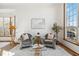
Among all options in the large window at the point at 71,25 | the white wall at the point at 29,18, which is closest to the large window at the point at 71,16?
the large window at the point at 71,25

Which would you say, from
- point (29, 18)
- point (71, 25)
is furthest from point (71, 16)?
point (29, 18)

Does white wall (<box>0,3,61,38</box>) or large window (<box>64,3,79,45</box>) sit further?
large window (<box>64,3,79,45</box>)

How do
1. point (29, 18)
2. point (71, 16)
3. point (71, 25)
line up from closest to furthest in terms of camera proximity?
point (29, 18)
point (71, 16)
point (71, 25)

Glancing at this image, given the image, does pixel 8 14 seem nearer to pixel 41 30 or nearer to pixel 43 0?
pixel 41 30

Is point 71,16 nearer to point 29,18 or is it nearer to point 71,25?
point 71,25

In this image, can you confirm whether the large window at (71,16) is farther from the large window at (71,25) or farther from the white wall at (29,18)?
the white wall at (29,18)

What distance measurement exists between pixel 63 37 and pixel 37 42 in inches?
24.1

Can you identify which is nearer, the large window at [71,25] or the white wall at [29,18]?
the white wall at [29,18]

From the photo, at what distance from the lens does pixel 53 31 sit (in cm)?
242

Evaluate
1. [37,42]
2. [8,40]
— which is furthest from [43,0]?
[37,42]

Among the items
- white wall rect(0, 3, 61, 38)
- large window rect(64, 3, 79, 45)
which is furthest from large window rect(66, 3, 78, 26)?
white wall rect(0, 3, 61, 38)

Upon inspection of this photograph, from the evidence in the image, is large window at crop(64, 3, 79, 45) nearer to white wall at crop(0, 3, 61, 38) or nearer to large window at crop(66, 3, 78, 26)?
large window at crop(66, 3, 78, 26)

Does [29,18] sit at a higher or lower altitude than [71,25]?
higher

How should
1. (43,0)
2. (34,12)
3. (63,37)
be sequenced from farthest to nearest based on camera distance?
(63,37) → (34,12) → (43,0)
